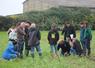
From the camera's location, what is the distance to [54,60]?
1722cm

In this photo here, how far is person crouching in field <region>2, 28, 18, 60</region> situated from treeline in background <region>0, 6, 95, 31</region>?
25994mm

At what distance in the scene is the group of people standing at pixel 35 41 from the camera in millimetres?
18344

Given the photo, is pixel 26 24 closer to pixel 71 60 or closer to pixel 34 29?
pixel 34 29

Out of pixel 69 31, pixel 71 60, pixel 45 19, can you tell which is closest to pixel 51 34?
pixel 69 31

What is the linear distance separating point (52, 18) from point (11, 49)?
28.7 m

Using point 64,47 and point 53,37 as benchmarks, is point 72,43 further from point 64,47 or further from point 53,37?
point 53,37

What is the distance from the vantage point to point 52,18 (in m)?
46.9

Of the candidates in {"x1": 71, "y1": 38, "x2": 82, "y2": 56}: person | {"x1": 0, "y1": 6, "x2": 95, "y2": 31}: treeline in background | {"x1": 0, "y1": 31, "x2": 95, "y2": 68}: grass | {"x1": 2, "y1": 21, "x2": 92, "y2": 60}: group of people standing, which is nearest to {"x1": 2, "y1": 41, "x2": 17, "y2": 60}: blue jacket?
{"x1": 2, "y1": 21, "x2": 92, "y2": 60}: group of people standing

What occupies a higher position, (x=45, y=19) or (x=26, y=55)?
(x=26, y=55)

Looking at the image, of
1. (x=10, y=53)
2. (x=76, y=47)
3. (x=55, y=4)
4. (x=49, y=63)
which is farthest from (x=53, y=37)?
(x=55, y=4)

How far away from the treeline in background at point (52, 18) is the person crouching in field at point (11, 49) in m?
26.0

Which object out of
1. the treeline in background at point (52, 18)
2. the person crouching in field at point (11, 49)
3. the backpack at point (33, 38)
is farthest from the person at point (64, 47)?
the treeline in background at point (52, 18)

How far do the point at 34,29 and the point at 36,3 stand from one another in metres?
42.9

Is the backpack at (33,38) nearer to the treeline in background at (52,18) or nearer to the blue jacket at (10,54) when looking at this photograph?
the blue jacket at (10,54)
